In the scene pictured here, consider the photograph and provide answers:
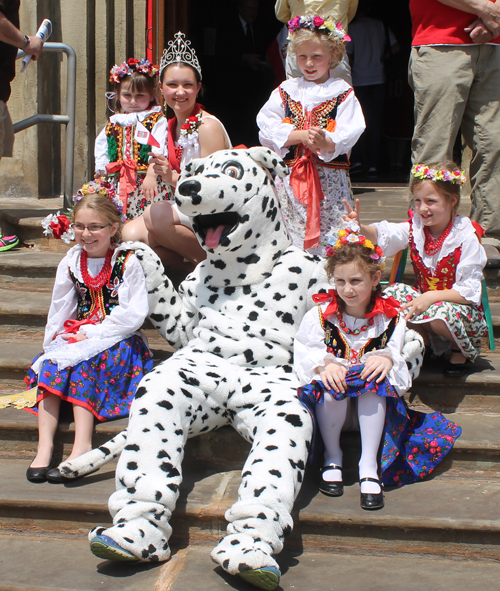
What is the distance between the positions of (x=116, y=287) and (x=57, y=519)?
1.08 m

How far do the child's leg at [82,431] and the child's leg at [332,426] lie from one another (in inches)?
39.0

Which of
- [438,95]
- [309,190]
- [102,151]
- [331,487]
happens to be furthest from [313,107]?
[331,487]

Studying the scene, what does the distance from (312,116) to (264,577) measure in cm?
249

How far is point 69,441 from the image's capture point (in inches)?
121

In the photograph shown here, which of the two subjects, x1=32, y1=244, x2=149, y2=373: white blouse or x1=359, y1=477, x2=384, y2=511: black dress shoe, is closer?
x1=359, y1=477, x2=384, y2=511: black dress shoe

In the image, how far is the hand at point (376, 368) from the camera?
105 inches

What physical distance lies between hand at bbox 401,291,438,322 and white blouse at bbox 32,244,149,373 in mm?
1209

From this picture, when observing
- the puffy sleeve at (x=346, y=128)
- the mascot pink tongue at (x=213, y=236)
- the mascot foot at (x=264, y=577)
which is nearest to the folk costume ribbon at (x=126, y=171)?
the puffy sleeve at (x=346, y=128)

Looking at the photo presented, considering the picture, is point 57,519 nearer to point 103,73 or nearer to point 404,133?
point 103,73

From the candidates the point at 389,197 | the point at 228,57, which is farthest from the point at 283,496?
the point at 228,57

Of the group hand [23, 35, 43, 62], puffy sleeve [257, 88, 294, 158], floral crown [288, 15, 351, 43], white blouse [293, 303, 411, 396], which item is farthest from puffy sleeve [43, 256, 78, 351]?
hand [23, 35, 43, 62]

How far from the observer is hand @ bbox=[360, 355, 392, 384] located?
8.75 feet

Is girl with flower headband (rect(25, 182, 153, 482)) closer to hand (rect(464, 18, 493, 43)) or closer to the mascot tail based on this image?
the mascot tail

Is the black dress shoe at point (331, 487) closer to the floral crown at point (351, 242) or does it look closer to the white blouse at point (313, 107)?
the floral crown at point (351, 242)
